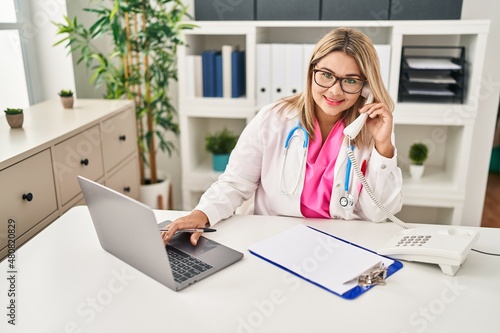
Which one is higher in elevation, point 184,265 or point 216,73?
point 216,73

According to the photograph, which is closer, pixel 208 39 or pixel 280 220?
pixel 280 220

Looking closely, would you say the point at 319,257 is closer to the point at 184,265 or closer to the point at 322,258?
the point at 322,258

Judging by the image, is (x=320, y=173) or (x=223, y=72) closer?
(x=320, y=173)

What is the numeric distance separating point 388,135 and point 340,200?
0.27 meters

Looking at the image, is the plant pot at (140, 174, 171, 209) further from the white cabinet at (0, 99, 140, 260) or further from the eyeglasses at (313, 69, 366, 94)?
the eyeglasses at (313, 69, 366, 94)

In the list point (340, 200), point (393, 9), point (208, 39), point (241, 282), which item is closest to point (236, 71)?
point (208, 39)

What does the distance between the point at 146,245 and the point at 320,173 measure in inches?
30.8

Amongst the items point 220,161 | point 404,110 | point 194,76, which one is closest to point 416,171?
point 404,110

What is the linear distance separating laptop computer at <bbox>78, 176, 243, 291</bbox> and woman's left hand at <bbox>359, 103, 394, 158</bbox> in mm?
620

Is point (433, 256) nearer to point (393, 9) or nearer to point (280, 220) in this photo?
point (280, 220)

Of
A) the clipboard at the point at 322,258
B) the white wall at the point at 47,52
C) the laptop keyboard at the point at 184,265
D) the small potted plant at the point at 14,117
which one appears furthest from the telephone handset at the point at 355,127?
the white wall at the point at 47,52

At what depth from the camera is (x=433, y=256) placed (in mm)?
1152

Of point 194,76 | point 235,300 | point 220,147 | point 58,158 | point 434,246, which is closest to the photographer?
point 235,300

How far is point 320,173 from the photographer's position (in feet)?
5.41
